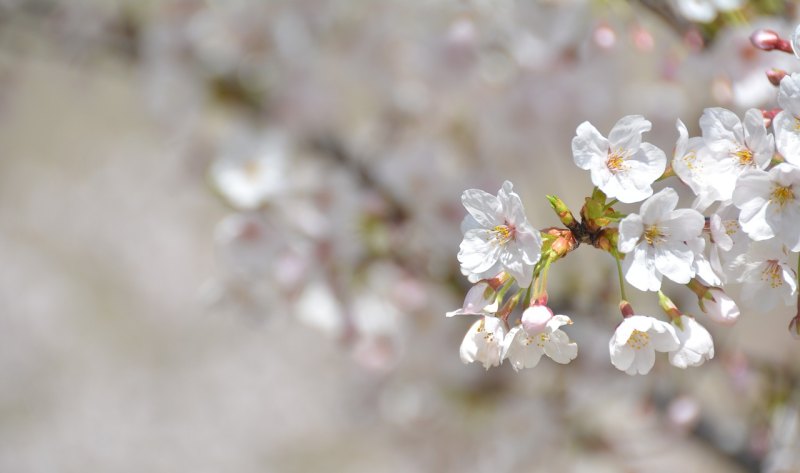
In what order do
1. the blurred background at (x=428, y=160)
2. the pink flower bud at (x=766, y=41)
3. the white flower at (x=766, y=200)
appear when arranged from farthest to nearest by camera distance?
1. the blurred background at (x=428, y=160)
2. the pink flower bud at (x=766, y=41)
3. the white flower at (x=766, y=200)

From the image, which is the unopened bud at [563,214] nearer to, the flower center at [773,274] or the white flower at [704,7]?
the flower center at [773,274]

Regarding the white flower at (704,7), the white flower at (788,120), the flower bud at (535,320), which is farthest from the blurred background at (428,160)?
the flower bud at (535,320)

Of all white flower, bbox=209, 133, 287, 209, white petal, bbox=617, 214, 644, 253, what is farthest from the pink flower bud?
white flower, bbox=209, 133, 287, 209

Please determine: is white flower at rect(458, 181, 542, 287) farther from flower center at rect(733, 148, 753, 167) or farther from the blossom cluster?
flower center at rect(733, 148, 753, 167)

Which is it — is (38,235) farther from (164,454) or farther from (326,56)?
(326,56)

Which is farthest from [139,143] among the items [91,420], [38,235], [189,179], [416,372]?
[416,372]

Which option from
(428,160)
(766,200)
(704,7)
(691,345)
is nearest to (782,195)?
(766,200)
